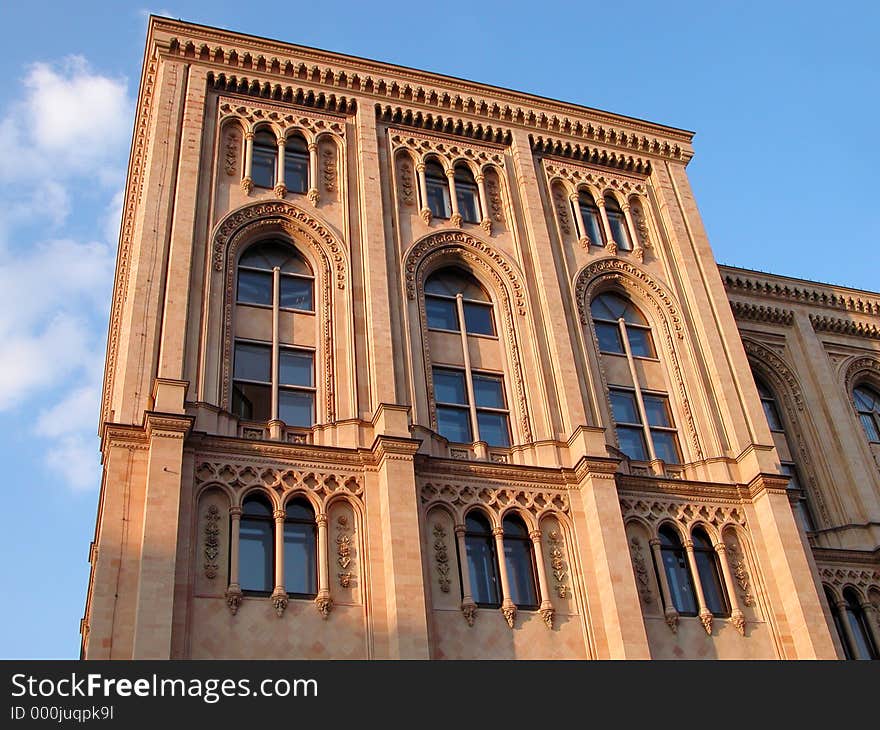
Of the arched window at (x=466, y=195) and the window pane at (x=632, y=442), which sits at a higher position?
the arched window at (x=466, y=195)

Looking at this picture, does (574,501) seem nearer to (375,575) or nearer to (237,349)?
(375,575)

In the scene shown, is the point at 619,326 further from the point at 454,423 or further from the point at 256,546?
the point at 256,546

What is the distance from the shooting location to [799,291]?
35000mm

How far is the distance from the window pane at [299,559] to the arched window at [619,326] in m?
10.4

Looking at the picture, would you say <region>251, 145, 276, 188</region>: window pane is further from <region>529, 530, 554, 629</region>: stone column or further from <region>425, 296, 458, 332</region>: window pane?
<region>529, 530, 554, 629</region>: stone column

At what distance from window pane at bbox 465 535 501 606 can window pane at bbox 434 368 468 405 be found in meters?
3.89

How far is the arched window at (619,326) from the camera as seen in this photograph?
88.3 feet

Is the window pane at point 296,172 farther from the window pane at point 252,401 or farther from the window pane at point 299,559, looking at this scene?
the window pane at point 299,559

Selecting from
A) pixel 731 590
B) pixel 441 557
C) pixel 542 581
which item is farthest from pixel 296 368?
pixel 731 590

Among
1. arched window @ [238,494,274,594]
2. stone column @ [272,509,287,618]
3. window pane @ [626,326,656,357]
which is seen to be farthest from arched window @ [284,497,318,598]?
window pane @ [626,326,656,357]

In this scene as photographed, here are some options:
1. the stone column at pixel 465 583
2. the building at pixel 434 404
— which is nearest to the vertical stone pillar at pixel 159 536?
the building at pixel 434 404

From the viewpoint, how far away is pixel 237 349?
22828 millimetres

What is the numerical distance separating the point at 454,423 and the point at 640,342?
22.4ft
